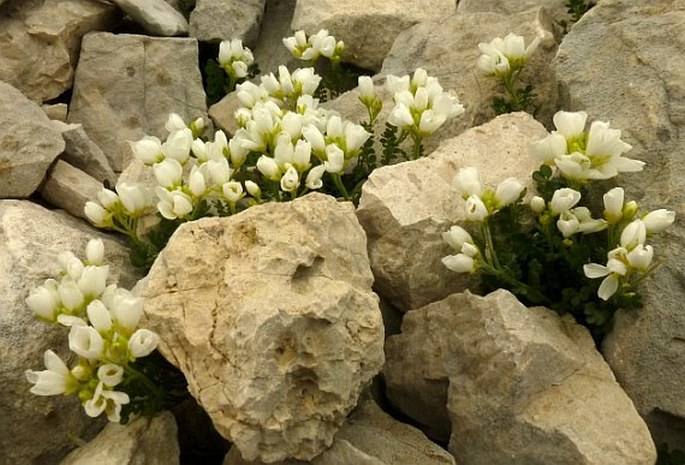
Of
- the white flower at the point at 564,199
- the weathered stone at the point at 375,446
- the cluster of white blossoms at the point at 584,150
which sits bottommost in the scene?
the weathered stone at the point at 375,446

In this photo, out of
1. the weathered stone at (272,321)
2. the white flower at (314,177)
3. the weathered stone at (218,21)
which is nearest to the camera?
the weathered stone at (272,321)

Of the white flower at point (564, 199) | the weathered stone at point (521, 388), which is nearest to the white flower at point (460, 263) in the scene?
the weathered stone at point (521, 388)

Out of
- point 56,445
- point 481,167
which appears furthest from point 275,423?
point 481,167

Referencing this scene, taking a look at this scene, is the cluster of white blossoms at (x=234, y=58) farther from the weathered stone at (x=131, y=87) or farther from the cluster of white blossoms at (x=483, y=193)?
the cluster of white blossoms at (x=483, y=193)

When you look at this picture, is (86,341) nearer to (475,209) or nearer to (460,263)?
(460,263)

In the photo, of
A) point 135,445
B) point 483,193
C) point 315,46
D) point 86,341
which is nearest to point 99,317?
point 86,341

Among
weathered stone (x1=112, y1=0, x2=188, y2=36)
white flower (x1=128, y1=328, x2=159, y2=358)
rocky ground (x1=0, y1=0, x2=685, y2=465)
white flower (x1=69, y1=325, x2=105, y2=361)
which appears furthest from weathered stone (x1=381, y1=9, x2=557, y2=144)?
white flower (x1=69, y1=325, x2=105, y2=361)
